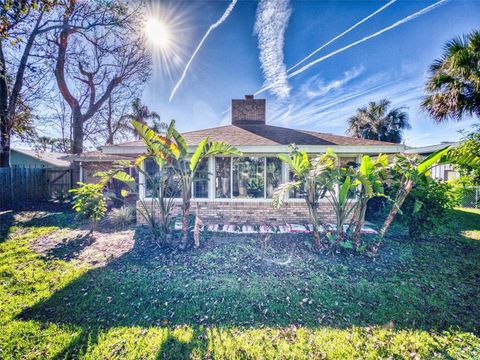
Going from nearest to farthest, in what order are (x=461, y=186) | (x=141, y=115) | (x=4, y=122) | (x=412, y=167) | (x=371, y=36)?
1. (x=412, y=167)
2. (x=461, y=186)
3. (x=371, y=36)
4. (x=4, y=122)
5. (x=141, y=115)

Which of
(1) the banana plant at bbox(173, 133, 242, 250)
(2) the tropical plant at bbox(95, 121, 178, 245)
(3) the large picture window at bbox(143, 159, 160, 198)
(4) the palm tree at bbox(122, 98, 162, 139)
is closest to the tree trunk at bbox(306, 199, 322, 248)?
(1) the banana plant at bbox(173, 133, 242, 250)

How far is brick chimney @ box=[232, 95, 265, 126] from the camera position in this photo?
37.6 ft

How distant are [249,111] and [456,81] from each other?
29.6 ft

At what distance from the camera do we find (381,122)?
53.0 ft

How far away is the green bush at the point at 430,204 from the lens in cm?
562

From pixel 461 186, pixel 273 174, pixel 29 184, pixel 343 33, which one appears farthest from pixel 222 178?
pixel 29 184

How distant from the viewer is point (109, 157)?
38.6 feet

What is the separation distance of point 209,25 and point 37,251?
10854 mm

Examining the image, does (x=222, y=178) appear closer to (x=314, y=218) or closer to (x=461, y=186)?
(x=314, y=218)

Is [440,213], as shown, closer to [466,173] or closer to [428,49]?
[466,173]

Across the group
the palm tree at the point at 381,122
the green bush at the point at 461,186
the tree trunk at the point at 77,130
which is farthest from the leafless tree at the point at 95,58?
the palm tree at the point at 381,122

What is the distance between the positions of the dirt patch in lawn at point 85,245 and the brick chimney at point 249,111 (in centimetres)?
821

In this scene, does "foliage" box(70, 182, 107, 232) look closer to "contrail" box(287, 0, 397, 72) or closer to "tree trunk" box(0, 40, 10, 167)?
"tree trunk" box(0, 40, 10, 167)

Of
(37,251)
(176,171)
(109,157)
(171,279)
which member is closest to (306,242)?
(171,279)
